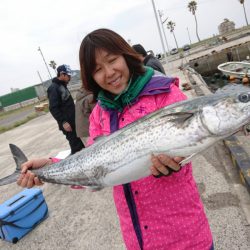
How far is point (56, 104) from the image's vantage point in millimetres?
6859

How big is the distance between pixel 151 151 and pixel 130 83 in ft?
1.66

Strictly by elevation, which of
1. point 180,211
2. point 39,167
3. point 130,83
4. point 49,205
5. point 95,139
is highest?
point 130,83

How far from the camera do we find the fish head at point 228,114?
5.97 feet

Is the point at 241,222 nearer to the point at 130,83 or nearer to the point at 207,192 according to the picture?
the point at 207,192

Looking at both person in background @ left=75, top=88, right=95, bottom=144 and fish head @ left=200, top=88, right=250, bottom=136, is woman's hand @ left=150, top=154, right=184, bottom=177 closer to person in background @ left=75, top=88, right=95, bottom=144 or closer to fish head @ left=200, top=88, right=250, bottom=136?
fish head @ left=200, top=88, right=250, bottom=136

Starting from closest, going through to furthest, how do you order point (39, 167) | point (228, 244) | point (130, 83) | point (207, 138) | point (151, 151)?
1. point (207, 138)
2. point (151, 151)
3. point (130, 83)
4. point (39, 167)
5. point (228, 244)

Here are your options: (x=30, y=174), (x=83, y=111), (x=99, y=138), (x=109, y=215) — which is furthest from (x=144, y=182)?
(x=83, y=111)

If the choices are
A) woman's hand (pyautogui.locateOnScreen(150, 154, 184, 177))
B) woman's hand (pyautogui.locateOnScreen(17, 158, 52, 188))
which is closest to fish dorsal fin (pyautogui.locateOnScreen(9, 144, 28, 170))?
woman's hand (pyautogui.locateOnScreen(17, 158, 52, 188))

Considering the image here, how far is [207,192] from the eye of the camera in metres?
4.57

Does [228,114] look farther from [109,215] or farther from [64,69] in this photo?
[64,69]

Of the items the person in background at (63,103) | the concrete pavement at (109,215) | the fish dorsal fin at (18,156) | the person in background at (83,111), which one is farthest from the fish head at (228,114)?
the person in background at (63,103)

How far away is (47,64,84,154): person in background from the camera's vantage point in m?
6.85

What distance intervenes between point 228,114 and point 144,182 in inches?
27.6

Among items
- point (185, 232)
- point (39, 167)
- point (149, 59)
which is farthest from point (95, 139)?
point (149, 59)
